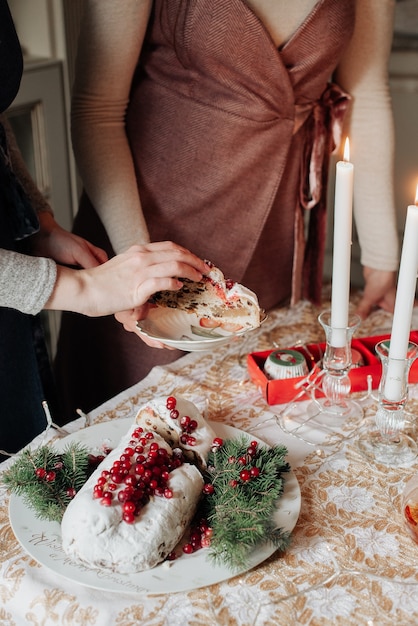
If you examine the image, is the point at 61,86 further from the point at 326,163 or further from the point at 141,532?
the point at 141,532

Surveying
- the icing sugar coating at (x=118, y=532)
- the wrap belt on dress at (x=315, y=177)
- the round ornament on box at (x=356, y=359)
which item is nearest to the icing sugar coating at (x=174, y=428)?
the icing sugar coating at (x=118, y=532)

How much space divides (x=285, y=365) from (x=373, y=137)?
1.93 ft

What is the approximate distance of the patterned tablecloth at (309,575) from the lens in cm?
70

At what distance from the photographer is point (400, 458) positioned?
950 mm

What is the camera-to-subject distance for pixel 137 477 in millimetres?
763

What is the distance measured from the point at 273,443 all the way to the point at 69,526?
1.18 feet

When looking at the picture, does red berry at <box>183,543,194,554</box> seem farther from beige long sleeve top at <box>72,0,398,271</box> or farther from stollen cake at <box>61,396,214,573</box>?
beige long sleeve top at <box>72,0,398,271</box>

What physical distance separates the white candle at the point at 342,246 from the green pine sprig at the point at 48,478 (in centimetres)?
40

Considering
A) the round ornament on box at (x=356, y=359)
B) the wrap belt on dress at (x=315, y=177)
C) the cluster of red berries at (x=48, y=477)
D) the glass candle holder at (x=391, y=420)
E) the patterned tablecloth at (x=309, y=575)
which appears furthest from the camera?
the wrap belt on dress at (x=315, y=177)

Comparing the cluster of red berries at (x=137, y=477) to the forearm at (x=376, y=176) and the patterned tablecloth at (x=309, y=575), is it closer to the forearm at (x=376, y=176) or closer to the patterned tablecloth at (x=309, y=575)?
the patterned tablecloth at (x=309, y=575)

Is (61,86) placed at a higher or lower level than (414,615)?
higher

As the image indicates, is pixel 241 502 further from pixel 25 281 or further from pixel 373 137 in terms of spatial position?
pixel 373 137

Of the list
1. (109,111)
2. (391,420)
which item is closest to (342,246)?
(391,420)

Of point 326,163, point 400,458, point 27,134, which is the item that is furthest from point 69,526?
point 27,134
